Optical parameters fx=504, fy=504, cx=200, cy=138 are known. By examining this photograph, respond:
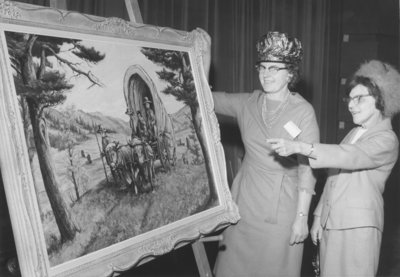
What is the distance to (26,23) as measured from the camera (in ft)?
4.46

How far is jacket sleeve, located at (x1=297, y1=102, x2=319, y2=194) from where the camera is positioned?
6.46 feet

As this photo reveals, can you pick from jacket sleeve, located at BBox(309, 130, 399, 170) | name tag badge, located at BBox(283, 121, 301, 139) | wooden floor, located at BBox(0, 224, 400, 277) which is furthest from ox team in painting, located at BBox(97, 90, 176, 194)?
wooden floor, located at BBox(0, 224, 400, 277)

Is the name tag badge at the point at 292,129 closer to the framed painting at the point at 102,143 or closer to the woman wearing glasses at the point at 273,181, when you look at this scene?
the woman wearing glasses at the point at 273,181

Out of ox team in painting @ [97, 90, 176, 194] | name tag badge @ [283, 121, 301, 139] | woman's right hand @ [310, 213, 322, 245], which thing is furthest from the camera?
woman's right hand @ [310, 213, 322, 245]

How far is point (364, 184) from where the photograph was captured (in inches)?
76.0

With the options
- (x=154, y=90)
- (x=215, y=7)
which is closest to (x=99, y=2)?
(x=215, y=7)

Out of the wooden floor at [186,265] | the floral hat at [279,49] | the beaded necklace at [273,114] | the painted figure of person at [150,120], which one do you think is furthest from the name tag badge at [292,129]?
the wooden floor at [186,265]

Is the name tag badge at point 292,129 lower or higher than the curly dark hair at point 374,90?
lower

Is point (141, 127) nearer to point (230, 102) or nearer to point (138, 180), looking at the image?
point (138, 180)

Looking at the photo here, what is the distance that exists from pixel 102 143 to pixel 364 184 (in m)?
1.02

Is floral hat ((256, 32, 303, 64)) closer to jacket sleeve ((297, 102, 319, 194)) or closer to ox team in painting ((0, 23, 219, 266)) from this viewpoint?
jacket sleeve ((297, 102, 319, 194))

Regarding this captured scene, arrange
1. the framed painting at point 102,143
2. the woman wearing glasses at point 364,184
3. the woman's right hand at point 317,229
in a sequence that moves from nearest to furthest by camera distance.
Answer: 1. the framed painting at point 102,143
2. the woman wearing glasses at point 364,184
3. the woman's right hand at point 317,229

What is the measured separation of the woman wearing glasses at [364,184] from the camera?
6.26 feet

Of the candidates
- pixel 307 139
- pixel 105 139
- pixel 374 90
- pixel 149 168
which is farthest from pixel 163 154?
pixel 374 90
